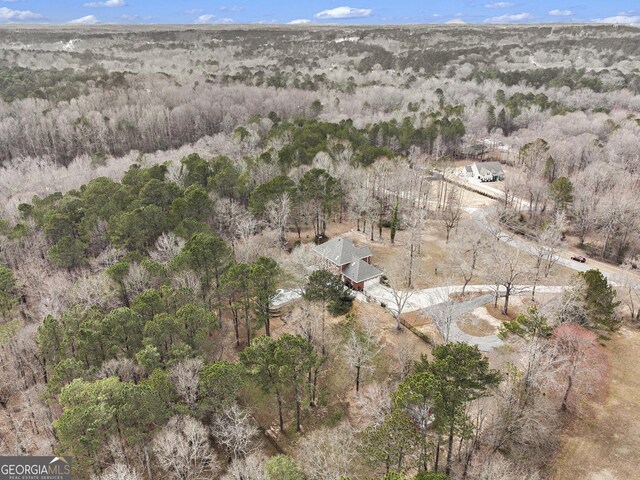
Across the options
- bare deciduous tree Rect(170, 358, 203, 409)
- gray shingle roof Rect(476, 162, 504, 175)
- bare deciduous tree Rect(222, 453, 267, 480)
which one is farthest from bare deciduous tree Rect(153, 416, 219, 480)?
gray shingle roof Rect(476, 162, 504, 175)

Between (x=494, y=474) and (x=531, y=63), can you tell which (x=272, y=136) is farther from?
(x=531, y=63)

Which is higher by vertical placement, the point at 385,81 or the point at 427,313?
the point at 385,81

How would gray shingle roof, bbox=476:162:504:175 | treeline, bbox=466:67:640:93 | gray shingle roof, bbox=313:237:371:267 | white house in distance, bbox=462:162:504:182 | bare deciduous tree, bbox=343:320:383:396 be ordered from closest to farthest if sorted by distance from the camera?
bare deciduous tree, bbox=343:320:383:396 < gray shingle roof, bbox=313:237:371:267 < white house in distance, bbox=462:162:504:182 < gray shingle roof, bbox=476:162:504:175 < treeline, bbox=466:67:640:93

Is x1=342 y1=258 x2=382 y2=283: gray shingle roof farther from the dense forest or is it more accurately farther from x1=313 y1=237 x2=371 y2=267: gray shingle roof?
the dense forest

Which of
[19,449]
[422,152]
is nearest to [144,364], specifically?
[19,449]

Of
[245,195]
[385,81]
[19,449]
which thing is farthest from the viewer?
[385,81]

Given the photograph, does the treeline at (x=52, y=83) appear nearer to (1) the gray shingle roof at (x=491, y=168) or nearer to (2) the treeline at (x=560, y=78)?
(1) the gray shingle roof at (x=491, y=168)
